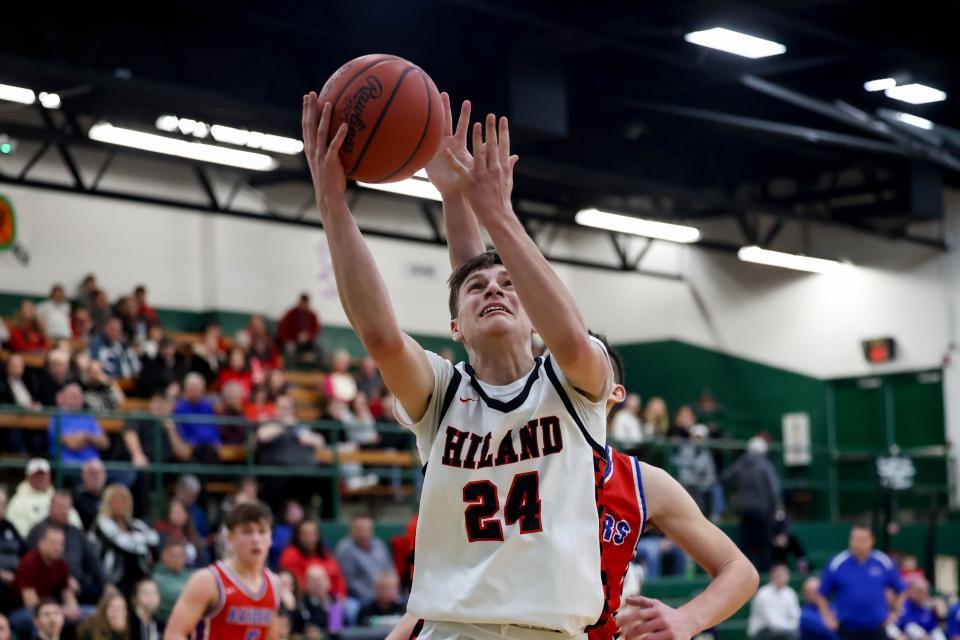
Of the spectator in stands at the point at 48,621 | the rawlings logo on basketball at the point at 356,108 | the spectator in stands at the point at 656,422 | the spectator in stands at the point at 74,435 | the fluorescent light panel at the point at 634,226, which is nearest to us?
the rawlings logo on basketball at the point at 356,108

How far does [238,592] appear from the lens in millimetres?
7004

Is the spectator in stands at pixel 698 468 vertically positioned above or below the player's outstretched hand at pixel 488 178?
below

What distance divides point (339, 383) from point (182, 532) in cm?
548

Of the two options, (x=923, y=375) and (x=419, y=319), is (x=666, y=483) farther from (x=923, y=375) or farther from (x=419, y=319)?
(x=923, y=375)

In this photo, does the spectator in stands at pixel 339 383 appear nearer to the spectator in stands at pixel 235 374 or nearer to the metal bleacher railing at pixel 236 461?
the metal bleacher railing at pixel 236 461

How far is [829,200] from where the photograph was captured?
73.7 ft

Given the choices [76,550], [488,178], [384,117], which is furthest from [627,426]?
[488,178]

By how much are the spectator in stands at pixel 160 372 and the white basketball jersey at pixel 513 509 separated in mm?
13057

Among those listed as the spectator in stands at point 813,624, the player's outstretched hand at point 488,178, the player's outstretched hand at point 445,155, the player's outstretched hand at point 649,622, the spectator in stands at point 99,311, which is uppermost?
the spectator in stands at point 99,311

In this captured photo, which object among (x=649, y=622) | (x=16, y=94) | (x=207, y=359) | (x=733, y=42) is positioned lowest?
(x=649, y=622)

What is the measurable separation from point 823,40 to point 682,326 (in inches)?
430

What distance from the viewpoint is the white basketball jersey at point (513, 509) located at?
3467mm

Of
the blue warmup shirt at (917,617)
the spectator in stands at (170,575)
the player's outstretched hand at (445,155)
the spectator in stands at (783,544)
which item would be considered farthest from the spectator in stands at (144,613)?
the spectator in stands at (783,544)

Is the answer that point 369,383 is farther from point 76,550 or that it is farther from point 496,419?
point 496,419
